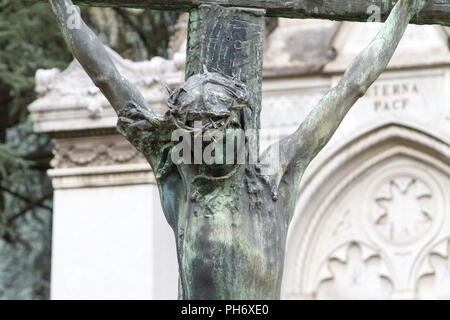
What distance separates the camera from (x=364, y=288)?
10172 mm

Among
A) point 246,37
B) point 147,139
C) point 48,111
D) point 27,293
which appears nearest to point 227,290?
point 147,139

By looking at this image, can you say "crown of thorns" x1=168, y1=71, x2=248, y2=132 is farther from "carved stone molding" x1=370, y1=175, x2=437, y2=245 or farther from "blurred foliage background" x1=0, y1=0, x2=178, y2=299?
"blurred foliage background" x1=0, y1=0, x2=178, y2=299

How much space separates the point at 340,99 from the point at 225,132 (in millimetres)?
509

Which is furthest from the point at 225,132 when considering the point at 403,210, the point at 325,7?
the point at 403,210

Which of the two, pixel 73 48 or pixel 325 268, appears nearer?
pixel 73 48

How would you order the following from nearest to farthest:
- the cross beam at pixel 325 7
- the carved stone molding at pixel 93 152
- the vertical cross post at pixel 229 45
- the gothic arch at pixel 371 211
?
the vertical cross post at pixel 229 45 → the cross beam at pixel 325 7 → the carved stone molding at pixel 93 152 → the gothic arch at pixel 371 211

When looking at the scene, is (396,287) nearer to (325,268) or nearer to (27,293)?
(325,268)

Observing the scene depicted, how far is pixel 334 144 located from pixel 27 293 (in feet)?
11.6

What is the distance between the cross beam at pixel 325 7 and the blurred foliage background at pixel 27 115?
6.31 m

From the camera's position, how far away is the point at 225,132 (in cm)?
468

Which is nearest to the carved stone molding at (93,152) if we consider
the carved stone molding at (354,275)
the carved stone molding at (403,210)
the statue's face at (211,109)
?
the carved stone molding at (354,275)

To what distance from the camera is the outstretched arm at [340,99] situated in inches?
194

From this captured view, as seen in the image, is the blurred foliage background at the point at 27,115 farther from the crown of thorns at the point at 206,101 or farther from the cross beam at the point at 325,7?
the crown of thorns at the point at 206,101

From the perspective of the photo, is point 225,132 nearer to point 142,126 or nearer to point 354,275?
point 142,126
